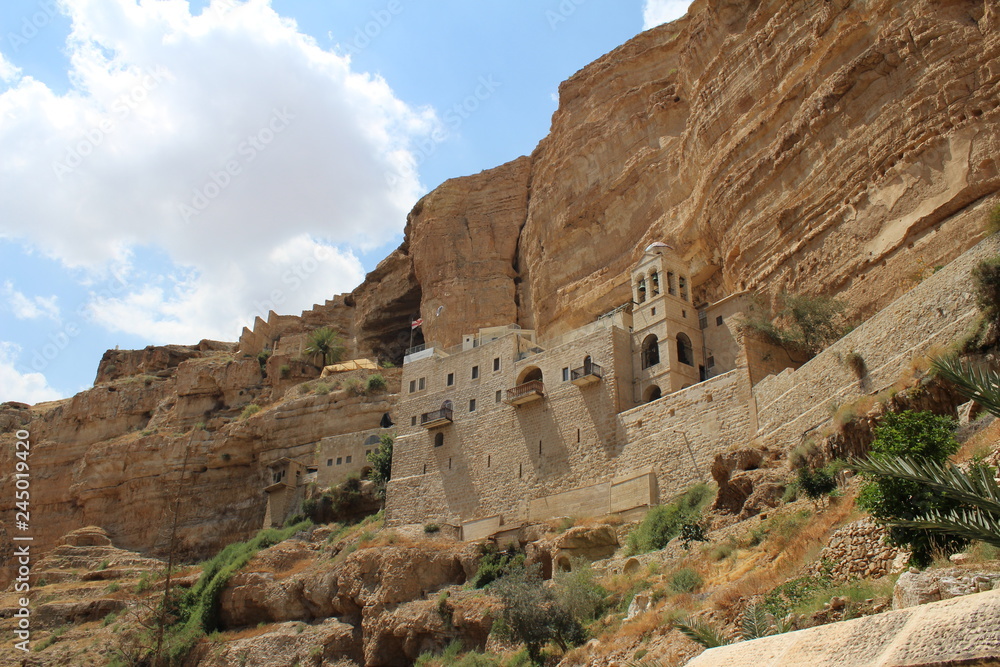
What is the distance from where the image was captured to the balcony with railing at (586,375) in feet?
88.5

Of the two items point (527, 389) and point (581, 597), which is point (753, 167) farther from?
point (581, 597)

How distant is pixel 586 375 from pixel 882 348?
10871mm

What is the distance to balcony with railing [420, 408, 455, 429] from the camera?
101 feet

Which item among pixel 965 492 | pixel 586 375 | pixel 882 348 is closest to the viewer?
pixel 965 492

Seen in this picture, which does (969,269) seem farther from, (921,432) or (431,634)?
(431,634)

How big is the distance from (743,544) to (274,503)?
26558mm

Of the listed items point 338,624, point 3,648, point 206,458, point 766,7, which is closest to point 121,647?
point 3,648

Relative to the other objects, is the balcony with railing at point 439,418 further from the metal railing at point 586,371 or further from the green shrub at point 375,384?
the green shrub at point 375,384

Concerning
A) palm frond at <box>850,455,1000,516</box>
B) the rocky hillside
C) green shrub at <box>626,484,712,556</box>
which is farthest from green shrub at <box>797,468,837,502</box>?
palm frond at <box>850,455,1000,516</box>

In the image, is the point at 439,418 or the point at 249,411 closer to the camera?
the point at 439,418

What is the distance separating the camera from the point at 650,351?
2788cm

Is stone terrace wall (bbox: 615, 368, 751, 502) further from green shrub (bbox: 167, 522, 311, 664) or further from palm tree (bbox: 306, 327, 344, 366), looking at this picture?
palm tree (bbox: 306, 327, 344, 366)

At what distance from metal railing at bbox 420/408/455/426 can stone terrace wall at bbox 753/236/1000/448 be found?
12.9m

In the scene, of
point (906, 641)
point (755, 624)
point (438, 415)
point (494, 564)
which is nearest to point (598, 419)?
point (494, 564)
